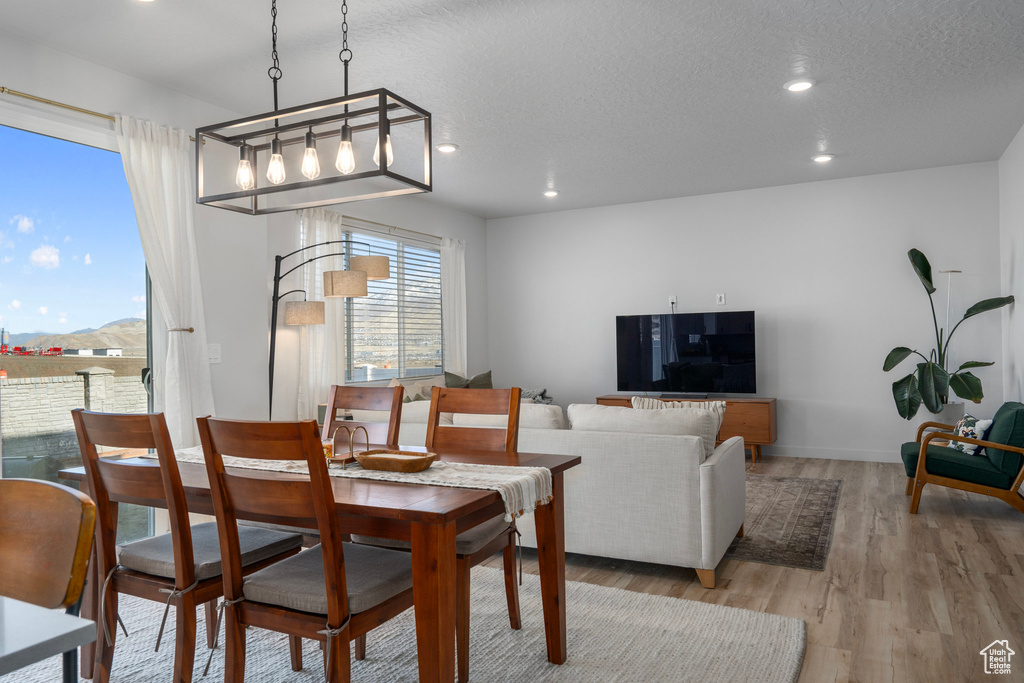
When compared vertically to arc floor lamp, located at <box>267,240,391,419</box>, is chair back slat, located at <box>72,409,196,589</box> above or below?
below

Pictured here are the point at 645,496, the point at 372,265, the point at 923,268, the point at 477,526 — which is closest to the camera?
the point at 477,526

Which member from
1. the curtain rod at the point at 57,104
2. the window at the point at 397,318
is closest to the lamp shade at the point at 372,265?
the window at the point at 397,318

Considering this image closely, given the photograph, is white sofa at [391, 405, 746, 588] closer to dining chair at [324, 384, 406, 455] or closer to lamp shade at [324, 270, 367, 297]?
dining chair at [324, 384, 406, 455]

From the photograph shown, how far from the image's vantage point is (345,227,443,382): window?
603 cm

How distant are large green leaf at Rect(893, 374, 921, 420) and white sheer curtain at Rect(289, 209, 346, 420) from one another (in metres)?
4.65

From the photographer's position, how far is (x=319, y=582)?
183 centimetres

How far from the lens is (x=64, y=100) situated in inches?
135

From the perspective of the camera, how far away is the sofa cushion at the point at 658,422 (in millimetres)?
3266

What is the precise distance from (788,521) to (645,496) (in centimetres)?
158

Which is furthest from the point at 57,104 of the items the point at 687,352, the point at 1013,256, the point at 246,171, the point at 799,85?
the point at 1013,256

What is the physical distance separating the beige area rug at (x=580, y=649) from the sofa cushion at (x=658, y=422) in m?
0.77

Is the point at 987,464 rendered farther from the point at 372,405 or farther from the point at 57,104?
the point at 57,104

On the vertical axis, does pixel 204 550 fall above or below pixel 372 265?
below

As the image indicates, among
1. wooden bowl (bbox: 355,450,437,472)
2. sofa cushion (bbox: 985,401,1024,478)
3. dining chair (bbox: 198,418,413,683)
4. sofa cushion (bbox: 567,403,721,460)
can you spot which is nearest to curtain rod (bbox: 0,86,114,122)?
dining chair (bbox: 198,418,413,683)
